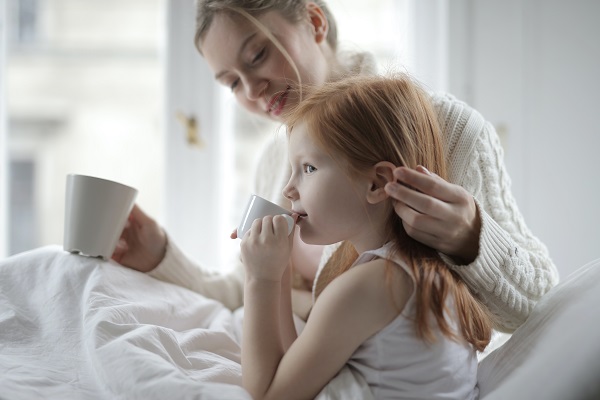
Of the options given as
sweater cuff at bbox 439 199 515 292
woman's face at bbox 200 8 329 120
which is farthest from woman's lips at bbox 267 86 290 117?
sweater cuff at bbox 439 199 515 292

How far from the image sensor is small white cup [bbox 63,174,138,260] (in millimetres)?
1009

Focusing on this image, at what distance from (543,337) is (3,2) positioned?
1757 mm

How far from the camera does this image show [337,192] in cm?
82

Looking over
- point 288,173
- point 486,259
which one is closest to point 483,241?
point 486,259

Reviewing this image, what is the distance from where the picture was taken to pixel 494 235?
85 centimetres

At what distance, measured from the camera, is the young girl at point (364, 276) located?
0.75 m

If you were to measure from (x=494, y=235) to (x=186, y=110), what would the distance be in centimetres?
120

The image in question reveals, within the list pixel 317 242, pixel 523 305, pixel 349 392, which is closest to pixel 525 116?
pixel 523 305

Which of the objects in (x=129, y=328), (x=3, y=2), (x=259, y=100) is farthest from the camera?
(x=3, y=2)

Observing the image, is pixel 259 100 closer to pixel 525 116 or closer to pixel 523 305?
pixel 523 305

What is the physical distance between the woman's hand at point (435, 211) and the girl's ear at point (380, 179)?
1.0 inches

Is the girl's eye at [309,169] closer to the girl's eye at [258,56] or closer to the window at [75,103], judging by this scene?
the girl's eye at [258,56]

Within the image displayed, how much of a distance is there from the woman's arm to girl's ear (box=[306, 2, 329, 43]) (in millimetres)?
319

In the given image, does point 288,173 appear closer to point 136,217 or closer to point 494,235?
point 136,217
